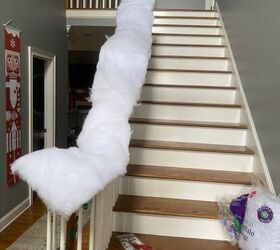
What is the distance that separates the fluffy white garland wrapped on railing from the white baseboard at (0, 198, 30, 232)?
2.23 metres

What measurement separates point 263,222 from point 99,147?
0.93m

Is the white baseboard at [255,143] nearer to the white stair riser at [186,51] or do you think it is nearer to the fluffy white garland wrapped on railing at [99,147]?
the white stair riser at [186,51]

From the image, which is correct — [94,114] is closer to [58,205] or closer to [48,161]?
[48,161]

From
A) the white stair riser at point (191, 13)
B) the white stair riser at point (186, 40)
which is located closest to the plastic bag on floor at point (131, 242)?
the white stair riser at point (186, 40)

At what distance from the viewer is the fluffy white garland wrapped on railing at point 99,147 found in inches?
42.4

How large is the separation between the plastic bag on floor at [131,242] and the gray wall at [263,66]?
0.87 metres

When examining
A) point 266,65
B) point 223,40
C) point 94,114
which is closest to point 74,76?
point 223,40

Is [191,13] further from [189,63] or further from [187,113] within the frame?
[187,113]

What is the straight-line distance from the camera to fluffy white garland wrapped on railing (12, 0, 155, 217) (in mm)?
1077

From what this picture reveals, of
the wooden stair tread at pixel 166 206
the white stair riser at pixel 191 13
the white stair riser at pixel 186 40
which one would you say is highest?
the white stair riser at pixel 191 13

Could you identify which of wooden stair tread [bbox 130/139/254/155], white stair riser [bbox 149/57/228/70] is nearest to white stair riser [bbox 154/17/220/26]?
white stair riser [bbox 149/57/228/70]

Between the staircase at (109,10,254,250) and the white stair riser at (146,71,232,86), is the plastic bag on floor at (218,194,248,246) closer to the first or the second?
the staircase at (109,10,254,250)

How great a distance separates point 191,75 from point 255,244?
197 centimetres

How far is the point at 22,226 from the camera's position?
3232 millimetres
